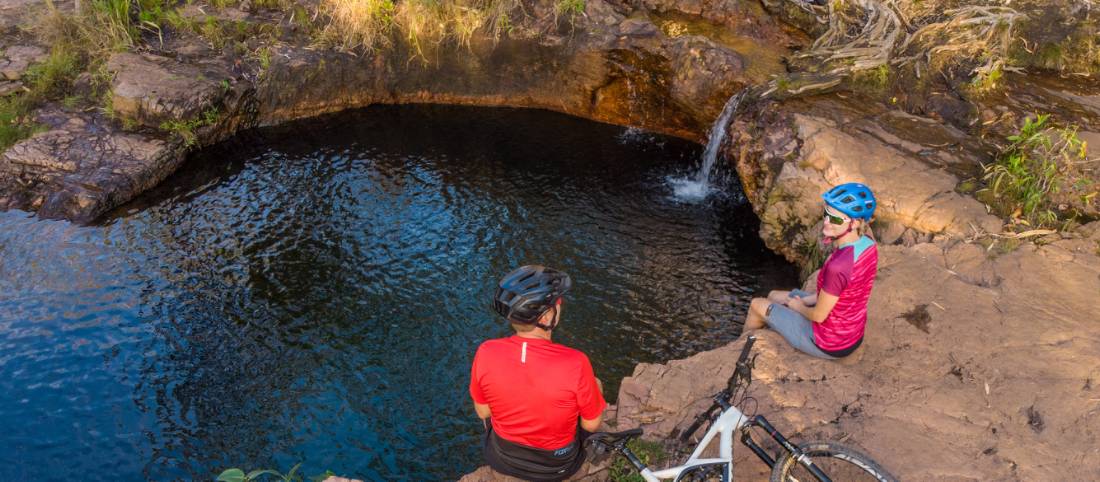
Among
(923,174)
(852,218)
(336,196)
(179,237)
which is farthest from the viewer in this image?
(336,196)

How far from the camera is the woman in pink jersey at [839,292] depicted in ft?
18.0

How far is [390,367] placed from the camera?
8.82 m

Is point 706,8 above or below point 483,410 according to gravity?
above

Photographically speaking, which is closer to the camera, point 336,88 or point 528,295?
point 528,295

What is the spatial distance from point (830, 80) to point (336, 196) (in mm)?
9007

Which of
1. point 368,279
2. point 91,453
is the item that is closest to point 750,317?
point 368,279

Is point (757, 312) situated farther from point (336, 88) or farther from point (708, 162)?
point (336, 88)

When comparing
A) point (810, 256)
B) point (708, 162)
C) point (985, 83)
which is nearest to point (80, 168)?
point (708, 162)

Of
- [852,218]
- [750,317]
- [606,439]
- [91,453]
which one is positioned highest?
[852,218]

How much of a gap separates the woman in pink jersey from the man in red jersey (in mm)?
2304

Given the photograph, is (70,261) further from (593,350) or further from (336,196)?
(593,350)

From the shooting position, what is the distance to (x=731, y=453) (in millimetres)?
4727

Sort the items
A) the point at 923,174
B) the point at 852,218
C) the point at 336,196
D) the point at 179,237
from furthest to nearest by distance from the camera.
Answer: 1. the point at 336,196
2. the point at 179,237
3. the point at 923,174
4. the point at 852,218

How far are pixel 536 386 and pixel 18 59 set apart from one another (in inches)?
623
